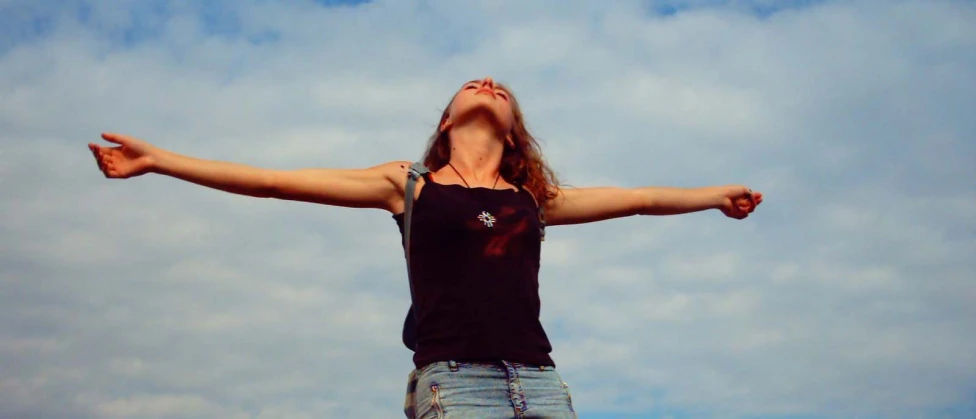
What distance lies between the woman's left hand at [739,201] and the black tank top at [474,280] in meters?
1.68

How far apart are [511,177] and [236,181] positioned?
1.82m

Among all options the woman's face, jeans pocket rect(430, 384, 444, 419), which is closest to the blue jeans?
jeans pocket rect(430, 384, 444, 419)

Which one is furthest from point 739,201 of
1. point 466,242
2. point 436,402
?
point 436,402

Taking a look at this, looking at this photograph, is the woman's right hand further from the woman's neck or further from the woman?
the woman's neck

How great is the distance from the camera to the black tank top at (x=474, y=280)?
18.3 ft

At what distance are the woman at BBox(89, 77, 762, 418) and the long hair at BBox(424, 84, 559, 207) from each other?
17 mm

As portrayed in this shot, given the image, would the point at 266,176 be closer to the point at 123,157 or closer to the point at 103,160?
the point at 123,157

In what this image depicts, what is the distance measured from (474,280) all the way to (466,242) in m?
0.23

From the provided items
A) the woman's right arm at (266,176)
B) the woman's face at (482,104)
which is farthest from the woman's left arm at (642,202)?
the woman's right arm at (266,176)

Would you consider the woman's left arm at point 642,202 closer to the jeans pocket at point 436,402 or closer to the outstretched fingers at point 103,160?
the jeans pocket at point 436,402

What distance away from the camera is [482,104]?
21.8 feet

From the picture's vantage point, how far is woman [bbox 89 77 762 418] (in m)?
5.50

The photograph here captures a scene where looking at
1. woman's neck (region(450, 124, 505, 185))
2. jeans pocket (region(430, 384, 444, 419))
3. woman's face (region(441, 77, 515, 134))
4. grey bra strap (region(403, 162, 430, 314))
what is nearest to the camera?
jeans pocket (region(430, 384, 444, 419))

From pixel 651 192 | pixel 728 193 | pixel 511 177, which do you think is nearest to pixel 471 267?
pixel 511 177
